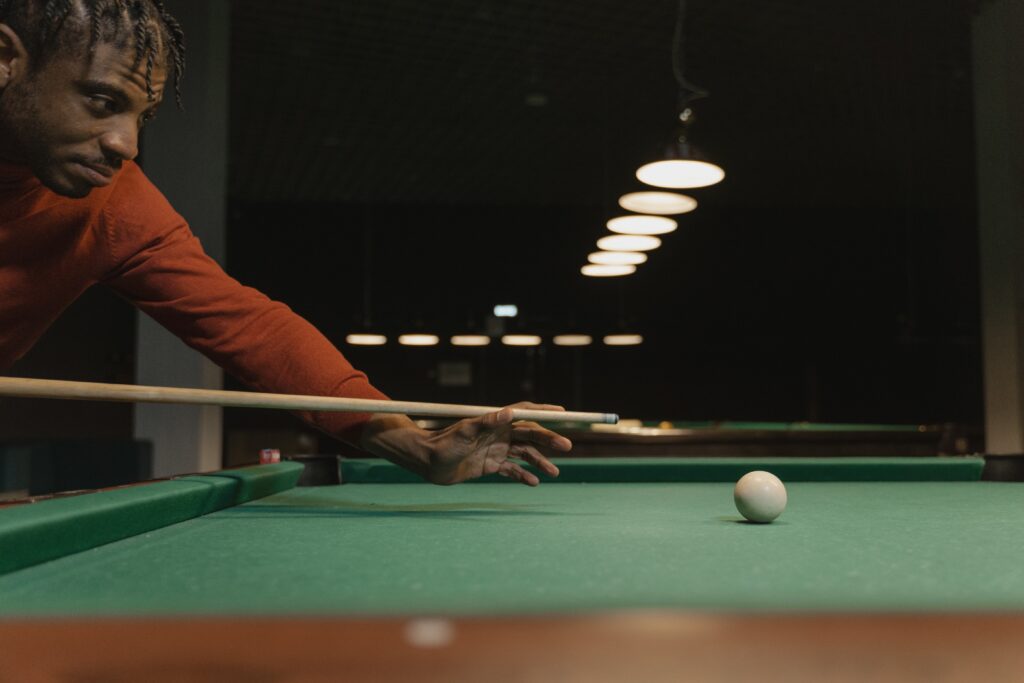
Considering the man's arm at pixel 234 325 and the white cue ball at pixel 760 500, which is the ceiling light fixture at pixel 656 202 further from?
the white cue ball at pixel 760 500

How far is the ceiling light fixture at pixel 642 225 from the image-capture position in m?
4.79

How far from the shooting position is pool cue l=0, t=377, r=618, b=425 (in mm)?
1423

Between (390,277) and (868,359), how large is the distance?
6569 mm

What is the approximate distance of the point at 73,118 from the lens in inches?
61.9

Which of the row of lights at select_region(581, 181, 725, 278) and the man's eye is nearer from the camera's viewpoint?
the man's eye

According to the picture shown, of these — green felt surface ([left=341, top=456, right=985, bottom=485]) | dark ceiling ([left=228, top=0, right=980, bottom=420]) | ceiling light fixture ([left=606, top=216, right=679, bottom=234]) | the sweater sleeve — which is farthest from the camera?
dark ceiling ([left=228, top=0, right=980, bottom=420])

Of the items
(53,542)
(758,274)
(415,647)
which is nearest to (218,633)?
(415,647)

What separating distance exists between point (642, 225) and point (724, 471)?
273cm

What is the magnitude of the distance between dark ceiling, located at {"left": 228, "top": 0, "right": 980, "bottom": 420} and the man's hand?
3.90 m

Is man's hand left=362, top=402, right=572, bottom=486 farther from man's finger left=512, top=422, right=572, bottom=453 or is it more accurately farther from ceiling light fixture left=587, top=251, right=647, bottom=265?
ceiling light fixture left=587, top=251, right=647, bottom=265

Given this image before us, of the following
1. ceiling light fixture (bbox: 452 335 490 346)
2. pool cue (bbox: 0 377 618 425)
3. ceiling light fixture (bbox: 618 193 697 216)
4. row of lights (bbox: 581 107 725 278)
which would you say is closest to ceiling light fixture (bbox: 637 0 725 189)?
row of lights (bbox: 581 107 725 278)

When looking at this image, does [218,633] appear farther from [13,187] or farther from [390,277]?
[390,277]

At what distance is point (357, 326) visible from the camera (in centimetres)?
854

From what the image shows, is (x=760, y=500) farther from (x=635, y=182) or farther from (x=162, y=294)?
(x=635, y=182)
